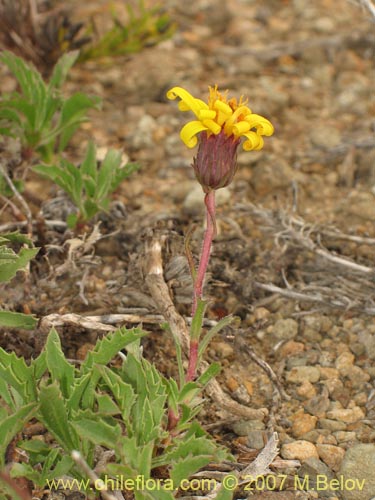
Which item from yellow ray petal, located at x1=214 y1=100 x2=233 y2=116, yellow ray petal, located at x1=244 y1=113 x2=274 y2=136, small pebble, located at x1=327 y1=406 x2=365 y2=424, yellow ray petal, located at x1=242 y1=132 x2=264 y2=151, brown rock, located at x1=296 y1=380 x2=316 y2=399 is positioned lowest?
small pebble, located at x1=327 y1=406 x2=365 y2=424

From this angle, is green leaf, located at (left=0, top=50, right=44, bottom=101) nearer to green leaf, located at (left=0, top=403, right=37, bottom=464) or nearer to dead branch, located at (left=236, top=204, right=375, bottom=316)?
dead branch, located at (left=236, top=204, right=375, bottom=316)

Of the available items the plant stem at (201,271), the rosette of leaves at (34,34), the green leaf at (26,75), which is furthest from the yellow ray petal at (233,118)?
the rosette of leaves at (34,34)

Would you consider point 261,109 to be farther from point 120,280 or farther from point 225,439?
point 225,439

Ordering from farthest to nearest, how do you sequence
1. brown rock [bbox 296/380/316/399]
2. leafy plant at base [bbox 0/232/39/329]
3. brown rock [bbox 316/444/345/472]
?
brown rock [bbox 296/380/316/399], leafy plant at base [bbox 0/232/39/329], brown rock [bbox 316/444/345/472]

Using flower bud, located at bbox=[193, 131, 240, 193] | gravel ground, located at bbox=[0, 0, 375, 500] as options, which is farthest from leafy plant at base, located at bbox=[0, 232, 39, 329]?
flower bud, located at bbox=[193, 131, 240, 193]

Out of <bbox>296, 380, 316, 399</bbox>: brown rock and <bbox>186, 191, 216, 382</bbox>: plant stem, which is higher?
<bbox>186, 191, 216, 382</bbox>: plant stem

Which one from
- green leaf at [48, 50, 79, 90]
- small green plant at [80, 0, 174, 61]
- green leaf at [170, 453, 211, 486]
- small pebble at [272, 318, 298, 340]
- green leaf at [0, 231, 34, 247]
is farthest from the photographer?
small green plant at [80, 0, 174, 61]
